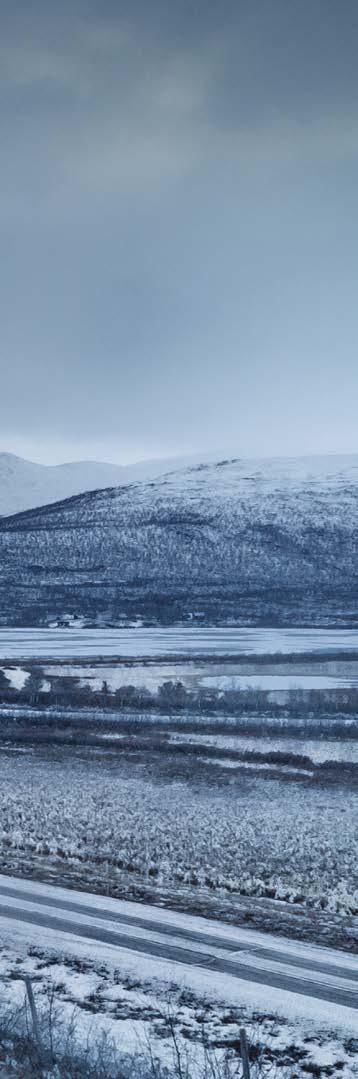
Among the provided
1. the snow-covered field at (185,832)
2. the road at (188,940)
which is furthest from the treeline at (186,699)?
the road at (188,940)

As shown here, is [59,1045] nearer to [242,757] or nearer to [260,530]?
[242,757]

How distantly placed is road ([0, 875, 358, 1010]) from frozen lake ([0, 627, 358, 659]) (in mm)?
47211

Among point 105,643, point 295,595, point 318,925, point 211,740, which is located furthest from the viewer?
point 295,595

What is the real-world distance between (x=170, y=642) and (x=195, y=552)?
71598mm

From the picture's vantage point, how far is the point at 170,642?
7525 cm

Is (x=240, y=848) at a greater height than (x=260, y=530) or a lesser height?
lesser

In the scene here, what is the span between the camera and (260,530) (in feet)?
518

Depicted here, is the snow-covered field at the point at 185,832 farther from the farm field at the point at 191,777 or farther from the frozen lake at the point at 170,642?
the frozen lake at the point at 170,642

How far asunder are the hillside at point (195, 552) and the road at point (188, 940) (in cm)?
8264

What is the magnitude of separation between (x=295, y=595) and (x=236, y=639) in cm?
4754

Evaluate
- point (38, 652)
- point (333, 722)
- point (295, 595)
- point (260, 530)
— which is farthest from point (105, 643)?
point (260, 530)

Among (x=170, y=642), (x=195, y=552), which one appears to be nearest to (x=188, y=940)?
(x=170, y=642)

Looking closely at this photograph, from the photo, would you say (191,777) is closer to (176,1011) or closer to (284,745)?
(284,745)

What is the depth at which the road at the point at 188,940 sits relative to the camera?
12.5 meters
